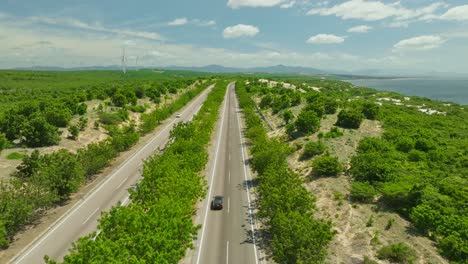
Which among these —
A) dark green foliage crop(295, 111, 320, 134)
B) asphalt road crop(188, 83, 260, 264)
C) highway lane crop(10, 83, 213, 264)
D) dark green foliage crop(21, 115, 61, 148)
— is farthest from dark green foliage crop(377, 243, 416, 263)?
dark green foliage crop(21, 115, 61, 148)

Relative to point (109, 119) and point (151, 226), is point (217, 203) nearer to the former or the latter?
point (151, 226)

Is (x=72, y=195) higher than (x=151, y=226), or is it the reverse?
(x=151, y=226)

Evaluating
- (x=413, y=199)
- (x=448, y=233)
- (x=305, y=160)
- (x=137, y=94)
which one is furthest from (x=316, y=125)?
(x=137, y=94)

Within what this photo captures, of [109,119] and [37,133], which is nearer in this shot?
[37,133]

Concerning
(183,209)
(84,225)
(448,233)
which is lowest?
(84,225)

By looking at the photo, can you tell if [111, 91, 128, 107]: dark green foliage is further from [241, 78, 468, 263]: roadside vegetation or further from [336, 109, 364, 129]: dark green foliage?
[336, 109, 364, 129]: dark green foliage

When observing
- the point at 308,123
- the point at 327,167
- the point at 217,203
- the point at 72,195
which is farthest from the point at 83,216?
the point at 308,123

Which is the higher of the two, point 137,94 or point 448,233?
point 137,94

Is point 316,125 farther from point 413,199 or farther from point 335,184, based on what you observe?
point 413,199
